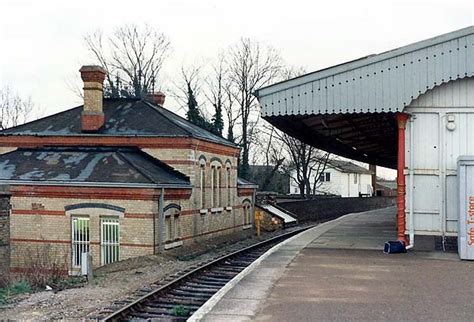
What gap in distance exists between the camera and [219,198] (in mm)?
32281

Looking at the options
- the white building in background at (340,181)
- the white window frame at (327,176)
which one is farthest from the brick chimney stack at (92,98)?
the white window frame at (327,176)

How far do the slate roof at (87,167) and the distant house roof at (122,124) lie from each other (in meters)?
1.04

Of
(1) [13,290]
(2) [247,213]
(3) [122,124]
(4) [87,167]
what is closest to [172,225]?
(4) [87,167]

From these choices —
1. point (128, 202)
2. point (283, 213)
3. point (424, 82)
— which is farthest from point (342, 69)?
point (283, 213)

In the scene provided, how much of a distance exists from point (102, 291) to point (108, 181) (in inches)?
346

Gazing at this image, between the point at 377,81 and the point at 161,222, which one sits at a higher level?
the point at 377,81

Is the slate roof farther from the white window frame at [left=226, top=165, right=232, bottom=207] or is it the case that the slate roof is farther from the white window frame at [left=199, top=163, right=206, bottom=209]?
the white window frame at [left=226, top=165, right=232, bottom=207]

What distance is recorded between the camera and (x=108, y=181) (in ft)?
77.3

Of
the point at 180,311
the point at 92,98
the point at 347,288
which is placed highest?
the point at 92,98

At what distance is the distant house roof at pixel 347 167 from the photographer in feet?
240

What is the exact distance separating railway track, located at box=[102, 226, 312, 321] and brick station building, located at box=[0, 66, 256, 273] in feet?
16.4

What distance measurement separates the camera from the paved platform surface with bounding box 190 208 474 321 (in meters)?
9.71

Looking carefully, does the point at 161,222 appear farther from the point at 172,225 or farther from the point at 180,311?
the point at 180,311

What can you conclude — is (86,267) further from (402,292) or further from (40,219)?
(402,292)
